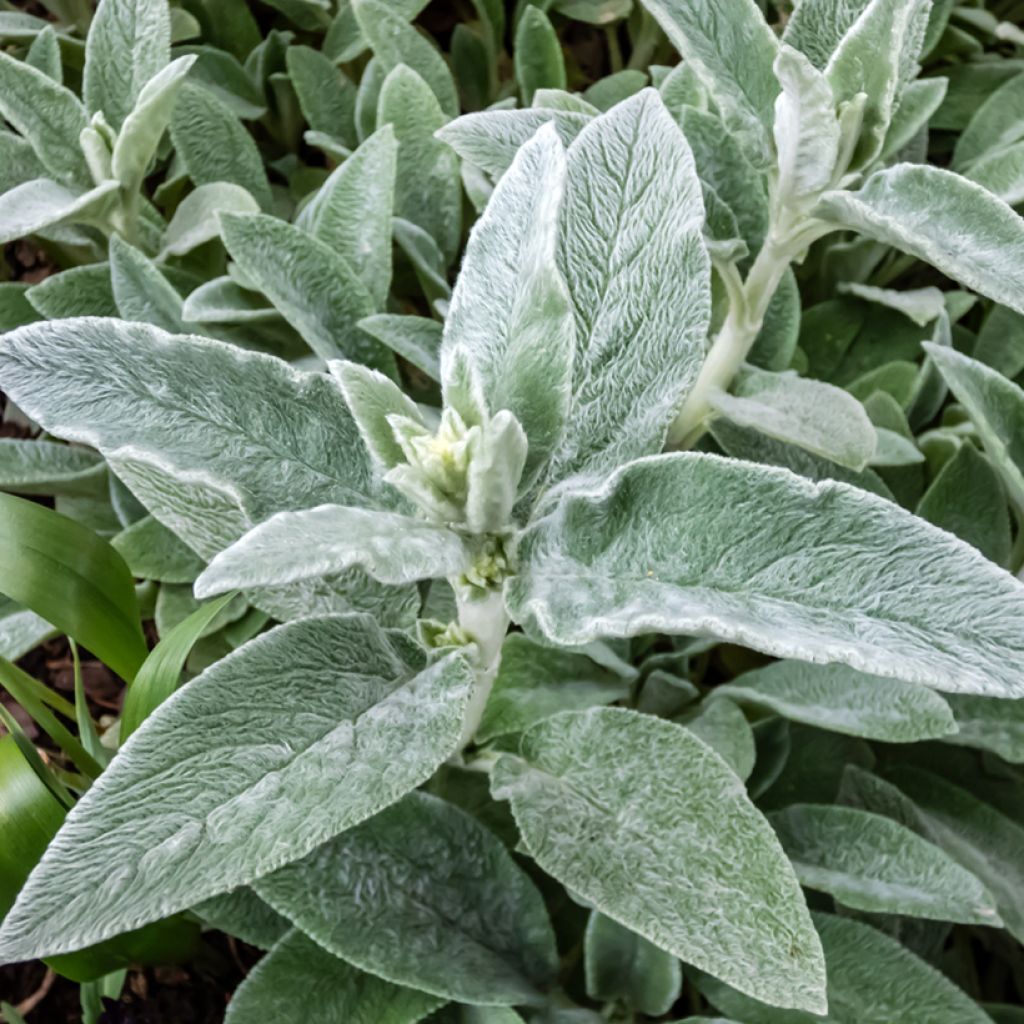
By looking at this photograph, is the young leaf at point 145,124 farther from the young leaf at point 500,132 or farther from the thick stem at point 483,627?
the thick stem at point 483,627

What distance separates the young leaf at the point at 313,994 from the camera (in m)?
0.64

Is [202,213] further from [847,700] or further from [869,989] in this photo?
[869,989]

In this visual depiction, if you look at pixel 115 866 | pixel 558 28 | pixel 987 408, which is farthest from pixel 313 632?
pixel 558 28

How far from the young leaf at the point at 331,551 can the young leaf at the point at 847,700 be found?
337 millimetres

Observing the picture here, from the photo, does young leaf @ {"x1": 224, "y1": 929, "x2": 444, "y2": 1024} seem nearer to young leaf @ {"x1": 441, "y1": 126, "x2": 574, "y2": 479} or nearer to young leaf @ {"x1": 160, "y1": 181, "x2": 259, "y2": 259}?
young leaf @ {"x1": 441, "y1": 126, "x2": 574, "y2": 479}

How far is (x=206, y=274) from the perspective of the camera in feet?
3.37

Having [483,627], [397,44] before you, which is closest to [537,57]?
[397,44]

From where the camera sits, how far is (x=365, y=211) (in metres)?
0.87

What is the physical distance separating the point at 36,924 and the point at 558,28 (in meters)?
1.17

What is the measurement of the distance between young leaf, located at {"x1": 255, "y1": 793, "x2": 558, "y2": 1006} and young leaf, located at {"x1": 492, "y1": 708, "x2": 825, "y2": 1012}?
9cm

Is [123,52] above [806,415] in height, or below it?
above

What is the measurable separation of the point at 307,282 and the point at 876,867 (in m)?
0.61

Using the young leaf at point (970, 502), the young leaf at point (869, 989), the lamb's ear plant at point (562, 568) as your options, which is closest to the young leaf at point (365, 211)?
the lamb's ear plant at point (562, 568)

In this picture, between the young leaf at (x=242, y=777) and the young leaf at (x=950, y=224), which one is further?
the young leaf at (x=950, y=224)
